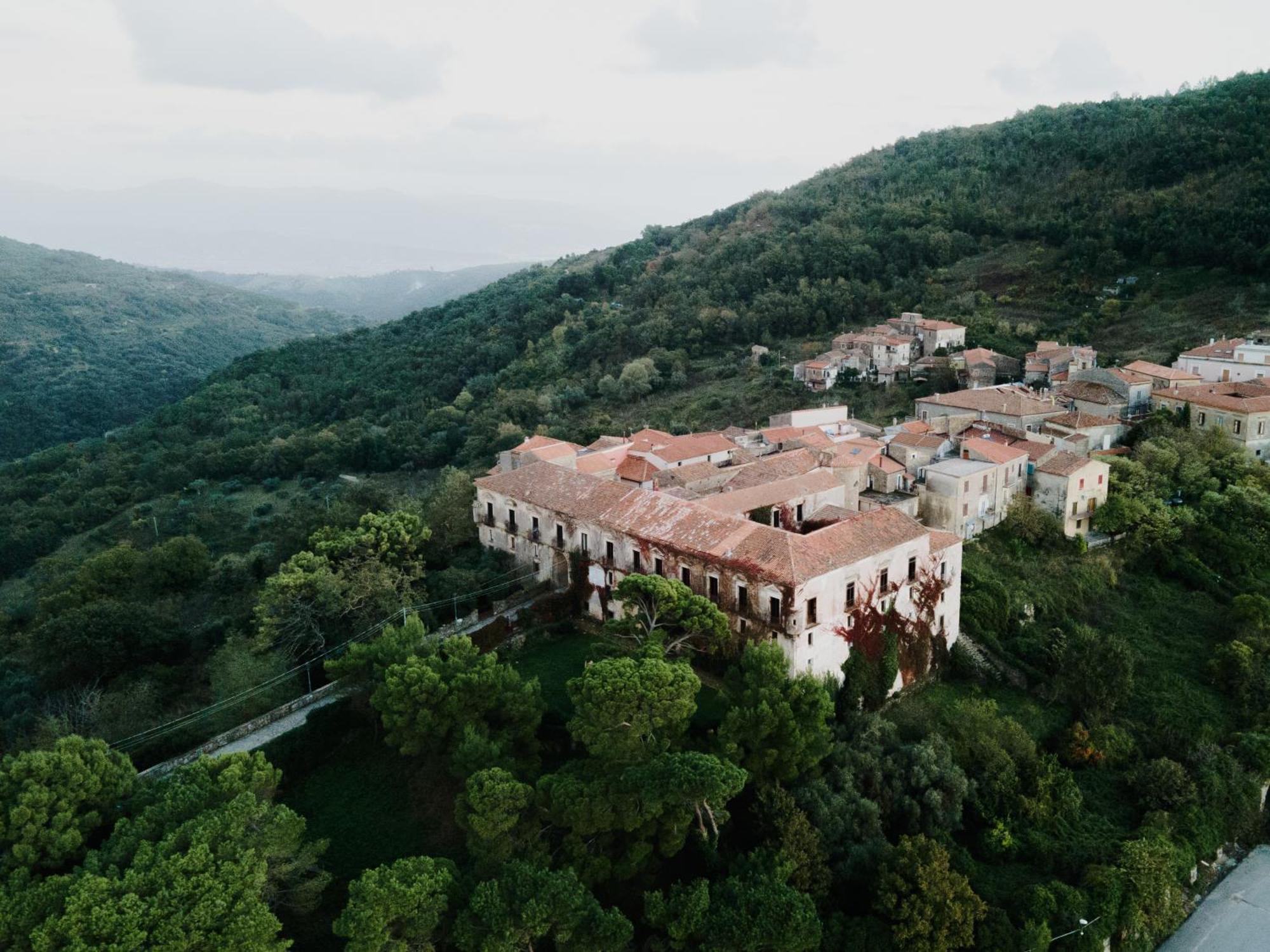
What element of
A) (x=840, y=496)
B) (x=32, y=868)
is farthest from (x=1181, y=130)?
(x=32, y=868)

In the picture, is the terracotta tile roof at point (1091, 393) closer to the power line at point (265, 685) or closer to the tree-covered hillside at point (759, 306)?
the tree-covered hillside at point (759, 306)

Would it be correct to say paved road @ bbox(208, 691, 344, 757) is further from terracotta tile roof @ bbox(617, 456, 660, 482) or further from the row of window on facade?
terracotta tile roof @ bbox(617, 456, 660, 482)

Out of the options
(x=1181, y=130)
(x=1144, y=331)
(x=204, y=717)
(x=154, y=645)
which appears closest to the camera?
(x=204, y=717)

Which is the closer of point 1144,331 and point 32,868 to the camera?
point 32,868

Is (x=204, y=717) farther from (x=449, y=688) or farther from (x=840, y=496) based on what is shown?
(x=840, y=496)

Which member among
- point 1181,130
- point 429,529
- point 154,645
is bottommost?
point 154,645

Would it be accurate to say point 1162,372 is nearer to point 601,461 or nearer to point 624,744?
point 601,461

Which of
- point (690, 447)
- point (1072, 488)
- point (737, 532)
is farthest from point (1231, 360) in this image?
point (737, 532)

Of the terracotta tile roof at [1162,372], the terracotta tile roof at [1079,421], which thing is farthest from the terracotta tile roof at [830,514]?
the terracotta tile roof at [1162,372]
